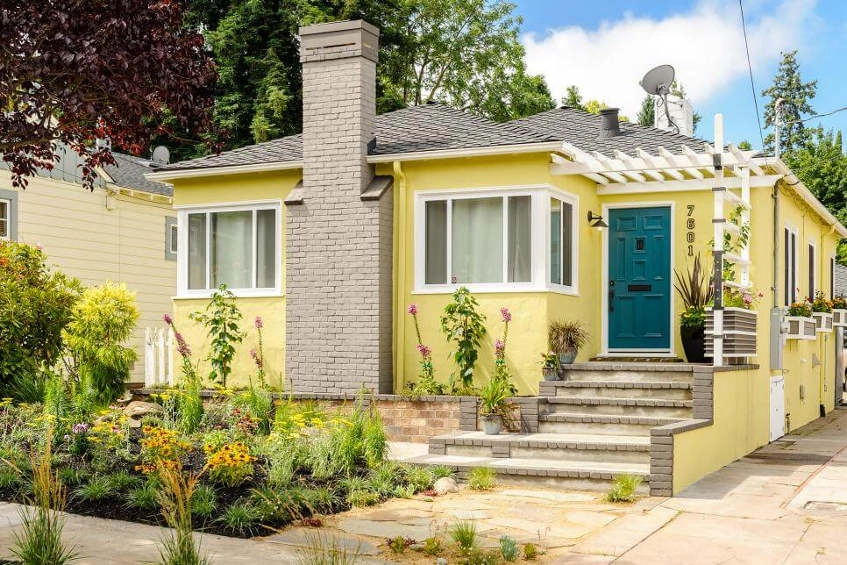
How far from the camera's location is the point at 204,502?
7699mm

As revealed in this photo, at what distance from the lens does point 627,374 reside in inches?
468

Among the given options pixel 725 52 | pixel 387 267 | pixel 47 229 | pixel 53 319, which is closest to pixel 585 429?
pixel 387 267

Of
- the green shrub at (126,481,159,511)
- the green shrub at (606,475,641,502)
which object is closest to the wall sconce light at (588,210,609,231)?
the green shrub at (606,475,641,502)

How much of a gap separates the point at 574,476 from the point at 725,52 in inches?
1074

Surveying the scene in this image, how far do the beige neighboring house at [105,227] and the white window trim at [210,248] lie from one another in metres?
5.73

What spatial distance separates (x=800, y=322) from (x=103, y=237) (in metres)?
13.8

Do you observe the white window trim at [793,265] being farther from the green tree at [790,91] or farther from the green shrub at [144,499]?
the green tree at [790,91]

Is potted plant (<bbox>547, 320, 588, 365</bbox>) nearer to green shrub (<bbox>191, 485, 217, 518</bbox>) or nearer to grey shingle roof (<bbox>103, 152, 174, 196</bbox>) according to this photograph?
green shrub (<bbox>191, 485, 217, 518</bbox>)

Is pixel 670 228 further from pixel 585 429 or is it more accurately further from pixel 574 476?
pixel 574 476

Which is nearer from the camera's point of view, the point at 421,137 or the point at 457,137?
the point at 457,137

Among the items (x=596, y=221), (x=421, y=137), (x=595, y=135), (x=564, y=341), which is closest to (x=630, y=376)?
(x=564, y=341)

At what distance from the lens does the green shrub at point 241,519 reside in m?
7.33

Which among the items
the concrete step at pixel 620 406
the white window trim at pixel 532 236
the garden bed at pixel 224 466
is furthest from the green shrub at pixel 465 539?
the white window trim at pixel 532 236

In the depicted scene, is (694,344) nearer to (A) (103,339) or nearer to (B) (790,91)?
(A) (103,339)
